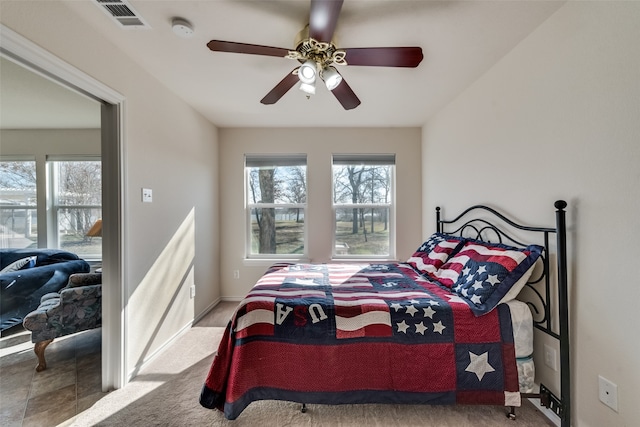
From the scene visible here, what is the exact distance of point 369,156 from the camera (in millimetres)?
3473

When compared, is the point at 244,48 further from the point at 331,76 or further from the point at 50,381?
the point at 50,381

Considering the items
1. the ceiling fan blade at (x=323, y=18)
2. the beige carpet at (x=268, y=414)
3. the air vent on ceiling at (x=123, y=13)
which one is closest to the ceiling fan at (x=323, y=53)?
the ceiling fan blade at (x=323, y=18)

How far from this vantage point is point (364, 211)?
3535 mm

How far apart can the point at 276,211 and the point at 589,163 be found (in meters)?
3.07

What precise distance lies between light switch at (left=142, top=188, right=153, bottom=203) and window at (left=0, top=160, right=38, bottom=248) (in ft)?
10.4

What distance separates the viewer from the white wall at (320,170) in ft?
11.3

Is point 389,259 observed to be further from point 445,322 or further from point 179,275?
point 179,275

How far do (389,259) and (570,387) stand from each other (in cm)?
219

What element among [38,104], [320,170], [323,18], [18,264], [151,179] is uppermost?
[38,104]

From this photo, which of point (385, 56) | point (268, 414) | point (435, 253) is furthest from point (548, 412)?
point (385, 56)

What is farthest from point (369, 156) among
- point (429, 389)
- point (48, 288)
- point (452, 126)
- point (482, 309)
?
point (48, 288)

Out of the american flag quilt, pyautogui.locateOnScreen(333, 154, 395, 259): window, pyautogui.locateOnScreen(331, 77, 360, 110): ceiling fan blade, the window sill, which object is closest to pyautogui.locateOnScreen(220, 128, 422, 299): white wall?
the window sill

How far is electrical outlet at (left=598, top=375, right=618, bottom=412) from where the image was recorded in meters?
1.18

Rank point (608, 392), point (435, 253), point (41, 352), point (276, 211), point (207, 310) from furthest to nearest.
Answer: point (276, 211)
point (207, 310)
point (435, 253)
point (41, 352)
point (608, 392)
